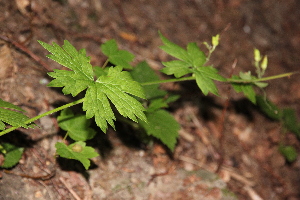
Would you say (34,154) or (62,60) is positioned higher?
(62,60)

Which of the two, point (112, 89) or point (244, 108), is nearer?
point (112, 89)

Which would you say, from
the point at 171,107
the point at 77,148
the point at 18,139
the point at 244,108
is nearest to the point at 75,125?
the point at 77,148

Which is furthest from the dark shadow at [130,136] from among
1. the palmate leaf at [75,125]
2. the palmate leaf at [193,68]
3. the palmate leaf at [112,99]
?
the palmate leaf at [112,99]

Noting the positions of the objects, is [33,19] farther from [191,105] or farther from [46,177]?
[191,105]

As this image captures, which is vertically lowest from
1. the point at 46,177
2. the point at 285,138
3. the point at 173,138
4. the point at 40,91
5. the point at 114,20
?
the point at 285,138

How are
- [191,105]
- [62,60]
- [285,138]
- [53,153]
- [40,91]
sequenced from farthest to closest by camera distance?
[285,138]
[191,105]
[40,91]
[53,153]
[62,60]

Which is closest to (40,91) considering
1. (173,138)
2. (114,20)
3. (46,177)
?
(46,177)

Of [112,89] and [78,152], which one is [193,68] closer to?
[112,89]

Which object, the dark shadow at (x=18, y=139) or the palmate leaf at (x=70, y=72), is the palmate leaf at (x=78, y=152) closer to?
the dark shadow at (x=18, y=139)
